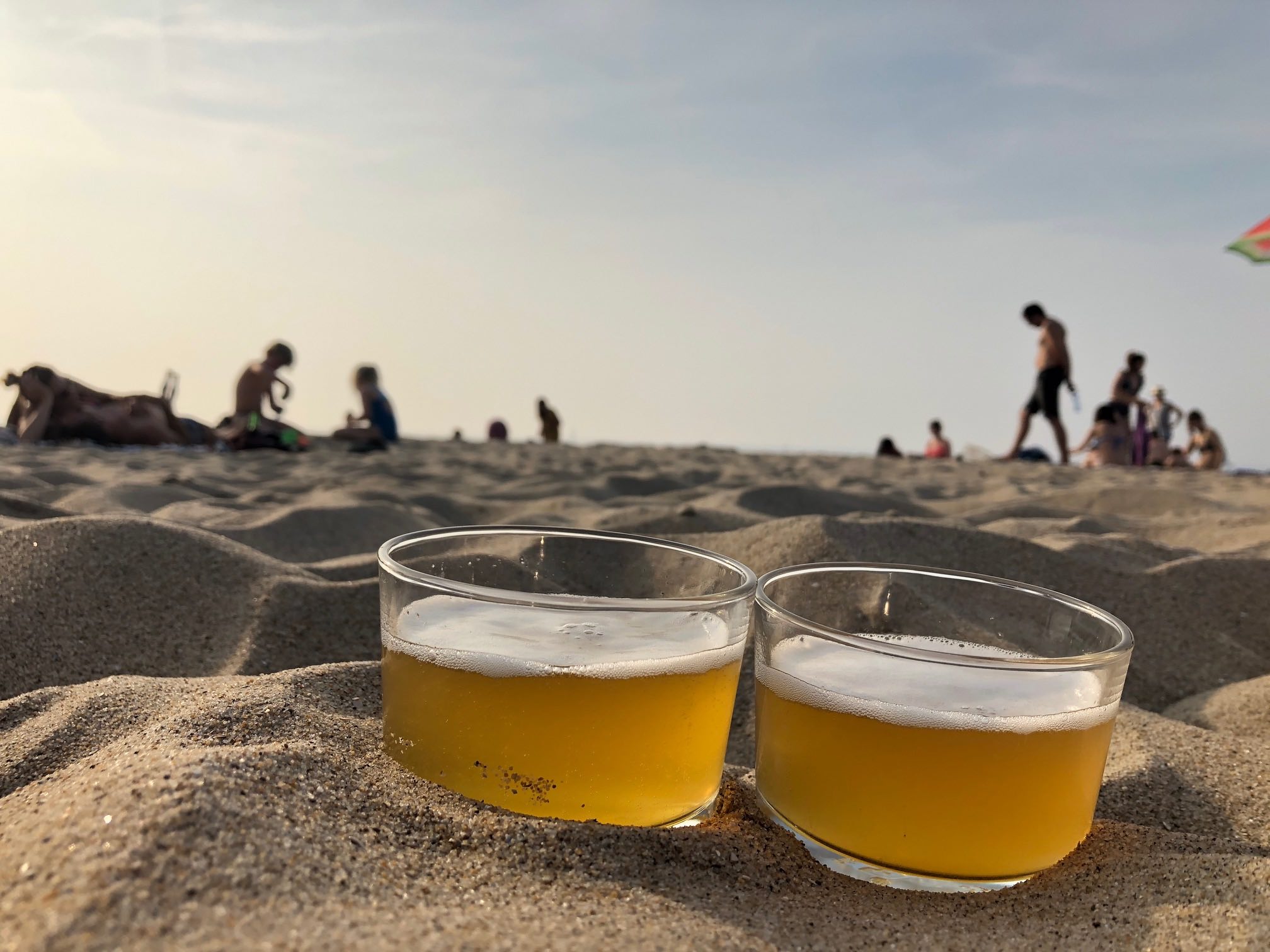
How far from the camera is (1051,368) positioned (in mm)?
9359

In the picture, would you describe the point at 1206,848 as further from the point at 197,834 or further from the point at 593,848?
the point at 197,834

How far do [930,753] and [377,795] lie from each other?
52 cm

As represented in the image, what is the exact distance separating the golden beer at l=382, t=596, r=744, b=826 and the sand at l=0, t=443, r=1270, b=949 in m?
0.03

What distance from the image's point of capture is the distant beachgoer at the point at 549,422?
12.7 m

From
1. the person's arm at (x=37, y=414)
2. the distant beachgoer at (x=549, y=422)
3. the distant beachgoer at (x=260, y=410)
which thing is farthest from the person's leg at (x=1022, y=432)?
the person's arm at (x=37, y=414)

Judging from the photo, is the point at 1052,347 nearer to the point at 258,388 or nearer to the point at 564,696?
the point at 258,388

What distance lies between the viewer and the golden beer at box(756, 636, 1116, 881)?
2.71 ft

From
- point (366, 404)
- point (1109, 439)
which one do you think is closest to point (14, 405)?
point (366, 404)

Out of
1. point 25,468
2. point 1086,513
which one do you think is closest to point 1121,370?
point 1086,513

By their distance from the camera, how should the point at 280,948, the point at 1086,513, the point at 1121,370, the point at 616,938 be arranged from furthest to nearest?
1. the point at 1121,370
2. the point at 1086,513
3. the point at 616,938
4. the point at 280,948

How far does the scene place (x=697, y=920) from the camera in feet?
2.41

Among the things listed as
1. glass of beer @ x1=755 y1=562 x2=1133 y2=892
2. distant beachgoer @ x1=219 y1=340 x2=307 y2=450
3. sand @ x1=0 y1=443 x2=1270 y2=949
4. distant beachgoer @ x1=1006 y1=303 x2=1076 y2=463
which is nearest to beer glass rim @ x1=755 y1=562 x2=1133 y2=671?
glass of beer @ x1=755 y1=562 x2=1133 y2=892

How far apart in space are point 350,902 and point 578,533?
0.58m

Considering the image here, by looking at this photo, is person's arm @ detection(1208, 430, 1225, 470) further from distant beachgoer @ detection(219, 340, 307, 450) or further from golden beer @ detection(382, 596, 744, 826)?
golden beer @ detection(382, 596, 744, 826)
